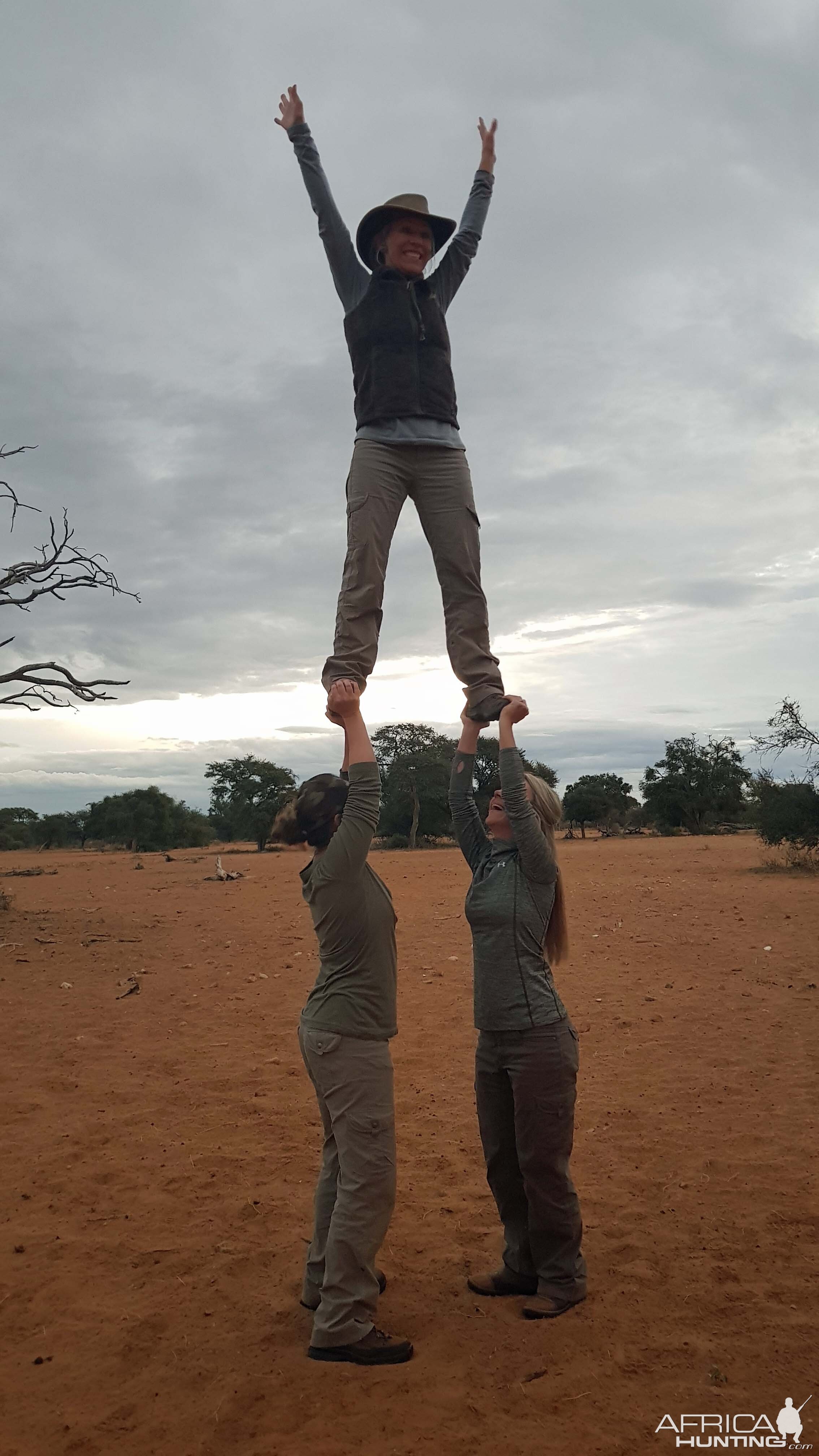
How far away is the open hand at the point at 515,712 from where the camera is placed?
3660 millimetres

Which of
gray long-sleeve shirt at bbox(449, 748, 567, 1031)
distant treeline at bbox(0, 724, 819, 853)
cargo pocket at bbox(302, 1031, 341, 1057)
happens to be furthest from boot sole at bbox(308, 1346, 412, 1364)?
distant treeline at bbox(0, 724, 819, 853)

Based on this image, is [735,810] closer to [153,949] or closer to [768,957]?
[768,957]

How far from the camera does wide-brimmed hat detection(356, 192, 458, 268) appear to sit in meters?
3.87

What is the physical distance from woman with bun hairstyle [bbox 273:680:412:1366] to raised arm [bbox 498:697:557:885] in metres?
0.53

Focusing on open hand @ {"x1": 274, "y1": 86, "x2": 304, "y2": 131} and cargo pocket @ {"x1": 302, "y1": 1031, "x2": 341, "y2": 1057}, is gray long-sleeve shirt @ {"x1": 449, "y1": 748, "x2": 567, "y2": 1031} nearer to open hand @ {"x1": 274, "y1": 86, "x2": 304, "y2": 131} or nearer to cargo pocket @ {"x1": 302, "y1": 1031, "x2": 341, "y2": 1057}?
cargo pocket @ {"x1": 302, "y1": 1031, "x2": 341, "y2": 1057}

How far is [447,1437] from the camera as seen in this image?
300 cm

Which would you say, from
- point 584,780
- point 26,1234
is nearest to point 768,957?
point 26,1234

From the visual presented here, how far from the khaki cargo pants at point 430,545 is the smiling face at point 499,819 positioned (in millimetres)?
439

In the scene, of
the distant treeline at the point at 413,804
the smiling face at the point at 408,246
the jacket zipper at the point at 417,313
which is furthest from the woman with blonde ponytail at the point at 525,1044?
the distant treeline at the point at 413,804

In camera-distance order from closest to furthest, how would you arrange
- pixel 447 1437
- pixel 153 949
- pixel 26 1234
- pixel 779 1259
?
pixel 447 1437 < pixel 779 1259 < pixel 26 1234 < pixel 153 949

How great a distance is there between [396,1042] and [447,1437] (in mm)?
5473

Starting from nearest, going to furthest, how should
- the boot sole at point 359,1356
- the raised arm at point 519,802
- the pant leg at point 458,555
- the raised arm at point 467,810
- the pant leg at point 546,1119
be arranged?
the boot sole at point 359,1356 < the pant leg at point 546,1119 < the raised arm at point 519,802 < the pant leg at point 458,555 < the raised arm at point 467,810

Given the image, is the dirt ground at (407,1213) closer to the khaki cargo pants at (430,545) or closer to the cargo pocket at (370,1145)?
the cargo pocket at (370,1145)

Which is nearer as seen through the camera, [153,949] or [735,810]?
[153,949]
